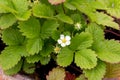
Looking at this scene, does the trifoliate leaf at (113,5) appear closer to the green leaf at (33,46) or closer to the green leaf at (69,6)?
the green leaf at (69,6)

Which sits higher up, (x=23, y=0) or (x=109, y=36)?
(x=23, y=0)

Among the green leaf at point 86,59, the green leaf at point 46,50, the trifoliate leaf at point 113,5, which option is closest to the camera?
the green leaf at point 86,59

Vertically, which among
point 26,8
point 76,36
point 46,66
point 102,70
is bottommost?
point 46,66

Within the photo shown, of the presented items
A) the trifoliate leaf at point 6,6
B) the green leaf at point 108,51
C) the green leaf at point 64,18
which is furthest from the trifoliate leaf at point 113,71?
the trifoliate leaf at point 6,6

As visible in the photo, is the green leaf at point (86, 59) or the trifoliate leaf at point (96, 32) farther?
the trifoliate leaf at point (96, 32)

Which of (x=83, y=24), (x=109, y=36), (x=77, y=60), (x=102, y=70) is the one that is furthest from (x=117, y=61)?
(x=109, y=36)

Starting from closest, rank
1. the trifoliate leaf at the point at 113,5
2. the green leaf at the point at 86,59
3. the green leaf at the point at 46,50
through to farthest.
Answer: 1. the green leaf at the point at 86,59
2. the green leaf at the point at 46,50
3. the trifoliate leaf at the point at 113,5

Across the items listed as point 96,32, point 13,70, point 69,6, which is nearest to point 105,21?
point 96,32

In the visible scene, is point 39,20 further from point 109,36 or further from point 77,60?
point 109,36

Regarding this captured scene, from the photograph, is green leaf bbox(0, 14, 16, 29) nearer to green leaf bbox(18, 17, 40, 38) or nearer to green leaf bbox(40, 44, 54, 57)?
green leaf bbox(18, 17, 40, 38)
